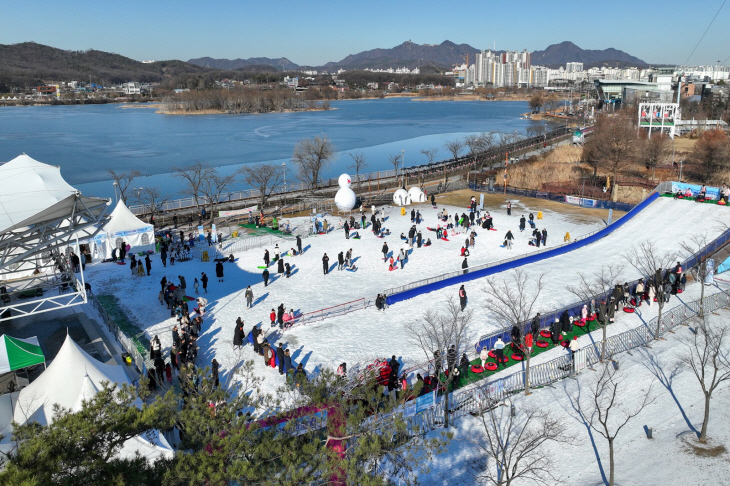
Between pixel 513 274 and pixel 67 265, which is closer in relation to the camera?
pixel 67 265

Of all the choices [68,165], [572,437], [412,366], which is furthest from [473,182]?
[68,165]

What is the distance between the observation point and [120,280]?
69.6 feet

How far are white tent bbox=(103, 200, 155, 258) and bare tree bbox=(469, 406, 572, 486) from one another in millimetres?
17825

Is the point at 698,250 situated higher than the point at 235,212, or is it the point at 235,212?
the point at 235,212

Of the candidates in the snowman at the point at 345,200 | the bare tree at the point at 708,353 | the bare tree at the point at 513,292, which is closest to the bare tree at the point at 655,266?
the bare tree at the point at 708,353

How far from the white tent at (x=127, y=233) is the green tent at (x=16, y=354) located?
440 inches

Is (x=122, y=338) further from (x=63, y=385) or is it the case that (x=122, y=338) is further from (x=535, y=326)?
(x=535, y=326)

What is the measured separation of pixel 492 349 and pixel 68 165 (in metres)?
54.9

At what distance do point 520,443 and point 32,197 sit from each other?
40.8ft

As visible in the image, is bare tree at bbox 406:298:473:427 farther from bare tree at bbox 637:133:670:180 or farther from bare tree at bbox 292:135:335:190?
bare tree at bbox 637:133:670:180

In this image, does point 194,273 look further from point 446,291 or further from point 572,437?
point 572,437

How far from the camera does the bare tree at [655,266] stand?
1552 cm

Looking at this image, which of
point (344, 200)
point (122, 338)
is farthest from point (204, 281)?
point (344, 200)

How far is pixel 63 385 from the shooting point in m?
11.4
